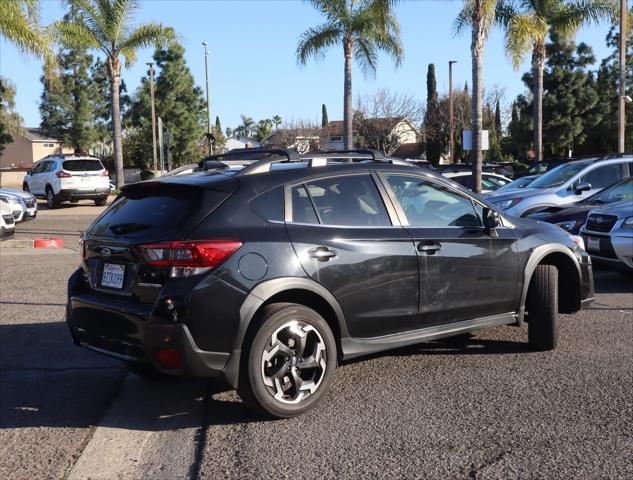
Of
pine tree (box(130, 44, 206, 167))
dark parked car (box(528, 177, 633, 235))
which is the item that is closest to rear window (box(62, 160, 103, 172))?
dark parked car (box(528, 177, 633, 235))

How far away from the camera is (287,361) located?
464 cm

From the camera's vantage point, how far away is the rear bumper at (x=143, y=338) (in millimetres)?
4324

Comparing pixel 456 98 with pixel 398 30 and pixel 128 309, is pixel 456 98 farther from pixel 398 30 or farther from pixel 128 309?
pixel 128 309

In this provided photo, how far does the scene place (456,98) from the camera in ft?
196

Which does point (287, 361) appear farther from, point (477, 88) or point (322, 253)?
point (477, 88)

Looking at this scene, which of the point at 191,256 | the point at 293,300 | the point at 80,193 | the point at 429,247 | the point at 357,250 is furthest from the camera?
the point at 80,193

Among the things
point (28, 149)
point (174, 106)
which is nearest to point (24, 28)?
point (174, 106)

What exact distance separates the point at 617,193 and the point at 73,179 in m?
19.1

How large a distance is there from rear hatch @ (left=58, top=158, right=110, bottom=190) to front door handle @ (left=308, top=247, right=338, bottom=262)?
21.8m

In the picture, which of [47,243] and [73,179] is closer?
[47,243]

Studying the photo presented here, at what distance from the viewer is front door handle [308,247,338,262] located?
4754 mm

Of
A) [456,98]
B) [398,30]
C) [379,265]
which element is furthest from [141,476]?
[456,98]

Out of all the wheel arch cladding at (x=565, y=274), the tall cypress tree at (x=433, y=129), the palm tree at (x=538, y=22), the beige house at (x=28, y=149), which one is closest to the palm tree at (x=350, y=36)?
the palm tree at (x=538, y=22)

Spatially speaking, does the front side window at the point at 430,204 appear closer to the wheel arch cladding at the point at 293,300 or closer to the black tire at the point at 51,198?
the wheel arch cladding at the point at 293,300
